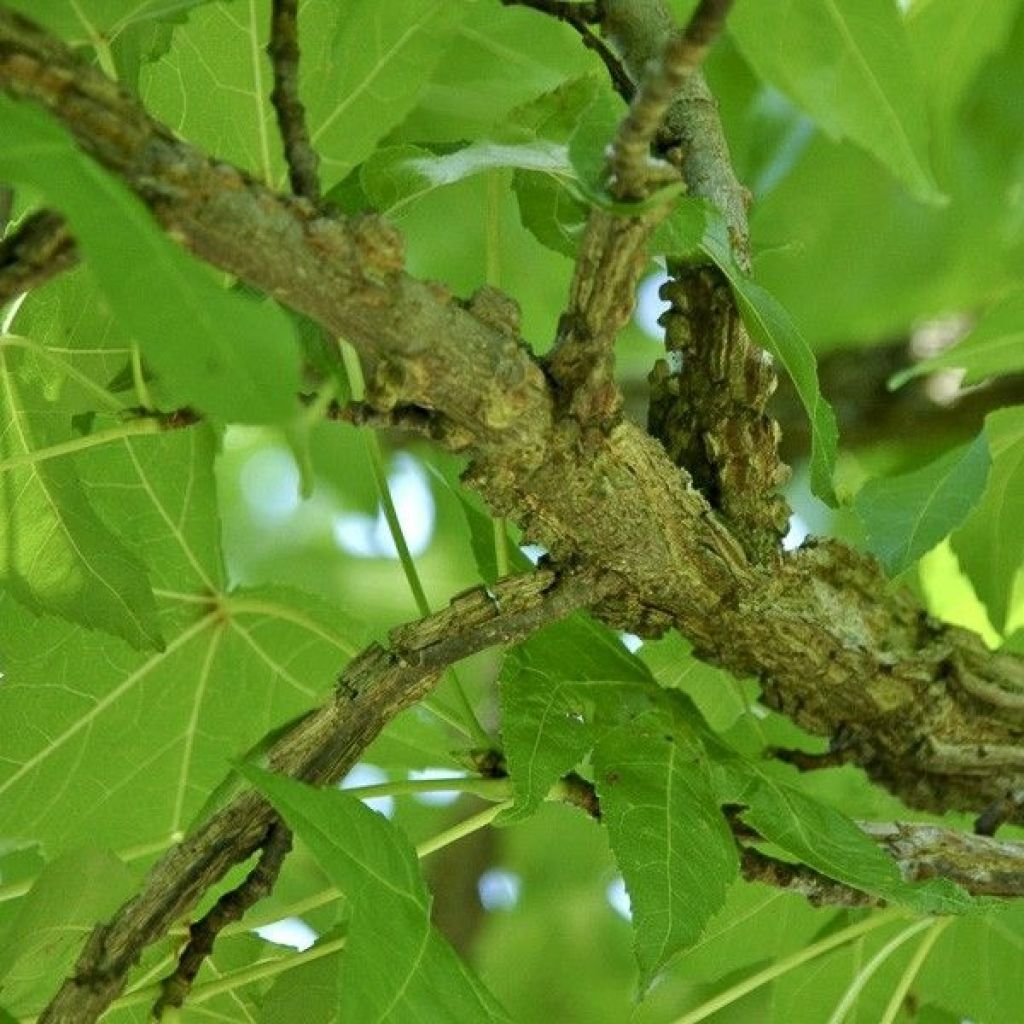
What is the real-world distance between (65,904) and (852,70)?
57 centimetres

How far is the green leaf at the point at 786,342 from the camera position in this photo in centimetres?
77

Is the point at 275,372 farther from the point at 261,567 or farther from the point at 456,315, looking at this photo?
the point at 261,567

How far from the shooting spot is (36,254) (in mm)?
595

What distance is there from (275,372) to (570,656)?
40cm

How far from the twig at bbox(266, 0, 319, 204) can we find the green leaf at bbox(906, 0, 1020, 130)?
0.79 metres

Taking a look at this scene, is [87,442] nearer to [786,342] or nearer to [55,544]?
[55,544]

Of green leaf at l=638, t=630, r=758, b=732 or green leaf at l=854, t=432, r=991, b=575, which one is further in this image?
green leaf at l=638, t=630, r=758, b=732

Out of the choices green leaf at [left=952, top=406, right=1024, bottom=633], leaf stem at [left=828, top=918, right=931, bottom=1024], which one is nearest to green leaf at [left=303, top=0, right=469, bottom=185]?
green leaf at [left=952, top=406, right=1024, bottom=633]

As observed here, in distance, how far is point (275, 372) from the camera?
516mm

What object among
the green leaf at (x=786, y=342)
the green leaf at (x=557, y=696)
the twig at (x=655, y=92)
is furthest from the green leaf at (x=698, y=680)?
the twig at (x=655, y=92)

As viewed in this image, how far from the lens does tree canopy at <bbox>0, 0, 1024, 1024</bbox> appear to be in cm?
62

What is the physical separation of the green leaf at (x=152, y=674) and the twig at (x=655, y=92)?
476 mm

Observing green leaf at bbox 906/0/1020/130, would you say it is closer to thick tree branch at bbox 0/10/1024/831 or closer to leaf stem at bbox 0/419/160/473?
thick tree branch at bbox 0/10/1024/831

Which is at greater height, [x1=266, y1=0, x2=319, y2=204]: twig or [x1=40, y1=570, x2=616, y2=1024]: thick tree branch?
[x1=266, y1=0, x2=319, y2=204]: twig
